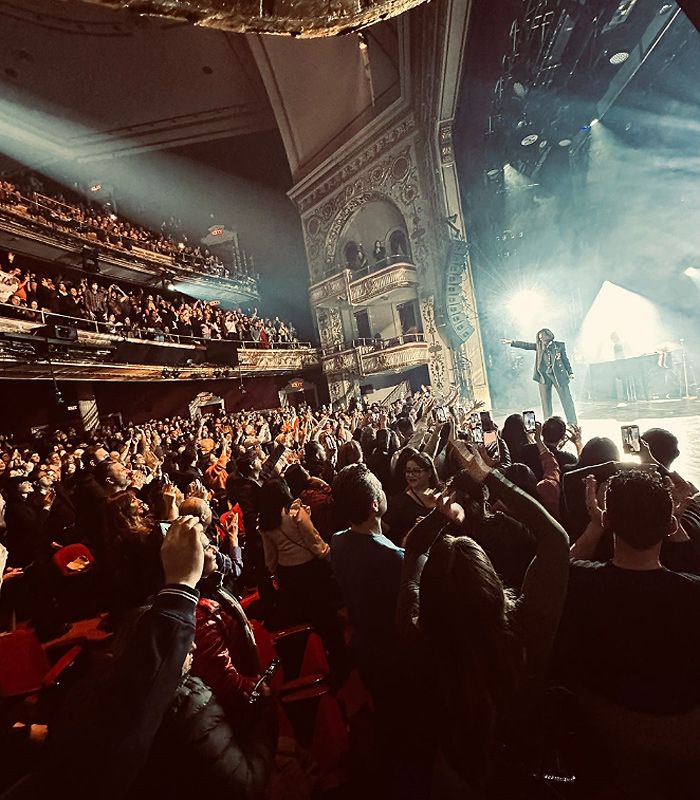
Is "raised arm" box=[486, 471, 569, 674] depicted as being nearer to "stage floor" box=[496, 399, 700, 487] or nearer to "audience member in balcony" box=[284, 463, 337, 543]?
"audience member in balcony" box=[284, 463, 337, 543]

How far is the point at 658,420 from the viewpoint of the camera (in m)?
8.55

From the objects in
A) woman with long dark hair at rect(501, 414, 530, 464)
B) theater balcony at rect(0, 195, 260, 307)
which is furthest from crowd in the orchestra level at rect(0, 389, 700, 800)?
theater balcony at rect(0, 195, 260, 307)

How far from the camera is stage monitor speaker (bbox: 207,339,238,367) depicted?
1809cm

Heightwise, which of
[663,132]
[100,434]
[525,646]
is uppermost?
[663,132]

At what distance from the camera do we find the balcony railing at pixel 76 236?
527 inches

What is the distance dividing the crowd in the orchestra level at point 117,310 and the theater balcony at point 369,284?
3345 millimetres

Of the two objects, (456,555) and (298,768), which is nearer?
(456,555)

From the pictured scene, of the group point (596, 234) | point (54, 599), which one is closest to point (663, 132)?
point (596, 234)

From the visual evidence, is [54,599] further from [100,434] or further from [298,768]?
[100,434]

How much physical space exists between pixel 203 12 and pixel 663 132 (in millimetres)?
11863

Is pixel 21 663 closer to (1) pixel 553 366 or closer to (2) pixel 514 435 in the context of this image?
(2) pixel 514 435

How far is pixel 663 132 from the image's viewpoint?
919cm

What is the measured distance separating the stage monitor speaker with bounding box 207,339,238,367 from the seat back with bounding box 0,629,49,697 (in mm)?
16499

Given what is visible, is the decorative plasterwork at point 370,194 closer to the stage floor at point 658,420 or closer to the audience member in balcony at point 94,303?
the stage floor at point 658,420
